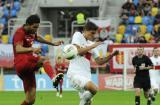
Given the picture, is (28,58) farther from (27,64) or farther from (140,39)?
(140,39)

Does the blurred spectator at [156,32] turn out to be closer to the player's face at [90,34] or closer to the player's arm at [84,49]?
the player's face at [90,34]

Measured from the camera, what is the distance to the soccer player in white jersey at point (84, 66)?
15.5 m

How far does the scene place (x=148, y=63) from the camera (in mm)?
22719

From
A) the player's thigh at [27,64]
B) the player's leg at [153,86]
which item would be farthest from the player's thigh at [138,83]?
the player's thigh at [27,64]

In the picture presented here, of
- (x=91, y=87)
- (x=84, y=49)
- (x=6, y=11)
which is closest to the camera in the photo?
(x=84, y=49)

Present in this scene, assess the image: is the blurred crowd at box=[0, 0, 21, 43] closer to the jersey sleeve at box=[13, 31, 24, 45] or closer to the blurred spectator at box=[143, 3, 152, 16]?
the blurred spectator at box=[143, 3, 152, 16]

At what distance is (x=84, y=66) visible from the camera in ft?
51.6

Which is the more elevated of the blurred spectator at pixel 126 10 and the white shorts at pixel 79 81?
the white shorts at pixel 79 81

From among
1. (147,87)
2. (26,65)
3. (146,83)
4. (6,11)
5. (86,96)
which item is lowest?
(6,11)

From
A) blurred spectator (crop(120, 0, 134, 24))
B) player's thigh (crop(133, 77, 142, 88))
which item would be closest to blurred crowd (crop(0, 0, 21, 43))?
blurred spectator (crop(120, 0, 134, 24))

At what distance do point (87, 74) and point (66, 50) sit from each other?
89cm

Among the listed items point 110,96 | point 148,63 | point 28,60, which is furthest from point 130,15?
point 28,60

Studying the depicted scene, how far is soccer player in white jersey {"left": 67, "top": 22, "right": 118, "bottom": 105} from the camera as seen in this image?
15484mm

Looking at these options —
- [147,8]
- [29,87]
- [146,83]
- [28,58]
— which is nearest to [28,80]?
[29,87]
